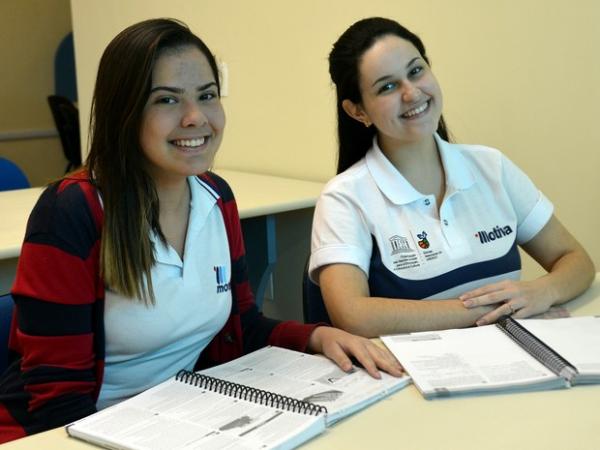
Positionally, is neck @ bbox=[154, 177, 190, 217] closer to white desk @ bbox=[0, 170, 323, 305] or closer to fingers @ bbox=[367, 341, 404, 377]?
fingers @ bbox=[367, 341, 404, 377]

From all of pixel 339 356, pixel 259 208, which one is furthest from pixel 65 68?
pixel 339 356

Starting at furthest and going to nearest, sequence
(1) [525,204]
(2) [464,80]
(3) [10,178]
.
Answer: (3) [10,178] → (2) [464,80] → (1) [525,204]

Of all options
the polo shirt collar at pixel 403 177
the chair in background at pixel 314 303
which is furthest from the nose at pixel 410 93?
the chair in background at pixel 314 303

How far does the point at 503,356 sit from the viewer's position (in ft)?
4.71

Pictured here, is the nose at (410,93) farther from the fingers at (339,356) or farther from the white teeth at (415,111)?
the fingers at (339,356)

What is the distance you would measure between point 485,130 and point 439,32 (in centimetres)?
36

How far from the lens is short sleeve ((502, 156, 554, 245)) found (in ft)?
6.50

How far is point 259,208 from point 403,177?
2.94ft

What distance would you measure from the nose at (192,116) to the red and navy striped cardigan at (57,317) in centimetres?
21

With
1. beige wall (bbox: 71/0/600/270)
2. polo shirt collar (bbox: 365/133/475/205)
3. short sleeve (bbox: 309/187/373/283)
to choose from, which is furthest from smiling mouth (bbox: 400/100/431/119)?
beige wall (bbox: 71/0/600/270)

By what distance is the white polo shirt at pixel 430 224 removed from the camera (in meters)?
1.84

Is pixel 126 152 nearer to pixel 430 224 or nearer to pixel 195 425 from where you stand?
pixel 195 425

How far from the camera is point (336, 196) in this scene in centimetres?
191

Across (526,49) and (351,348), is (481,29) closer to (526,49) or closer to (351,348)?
(526,49)
